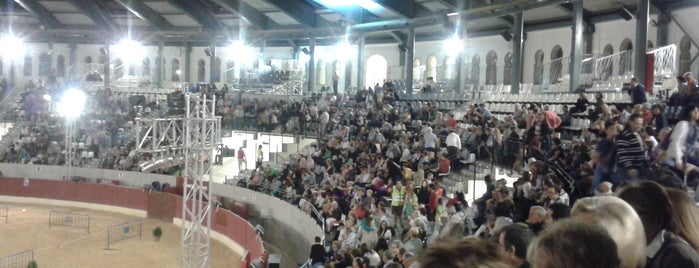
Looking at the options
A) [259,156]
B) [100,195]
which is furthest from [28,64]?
[259,156]

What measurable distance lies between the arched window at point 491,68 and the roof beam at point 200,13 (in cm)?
1554

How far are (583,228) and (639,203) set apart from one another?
Answer: 1089 millimetres

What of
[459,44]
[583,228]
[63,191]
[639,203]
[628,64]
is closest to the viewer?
[583,228]

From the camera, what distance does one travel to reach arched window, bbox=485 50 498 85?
117 ft

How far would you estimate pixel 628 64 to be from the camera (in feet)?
79.5

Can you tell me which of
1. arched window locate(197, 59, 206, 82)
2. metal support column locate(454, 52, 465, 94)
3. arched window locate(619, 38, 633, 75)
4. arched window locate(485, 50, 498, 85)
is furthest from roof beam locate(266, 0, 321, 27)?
arched window locate(619, 38, 633, 75)

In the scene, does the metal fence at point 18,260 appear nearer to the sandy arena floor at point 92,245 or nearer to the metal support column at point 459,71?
the sandy arena floor at point 92,245

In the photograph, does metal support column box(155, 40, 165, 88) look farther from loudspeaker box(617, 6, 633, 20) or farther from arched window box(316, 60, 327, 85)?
loudspeaker box(617, 6, 633, 20)

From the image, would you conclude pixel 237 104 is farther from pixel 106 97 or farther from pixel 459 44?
pixel 459 44

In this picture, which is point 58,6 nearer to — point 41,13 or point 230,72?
point 41,13

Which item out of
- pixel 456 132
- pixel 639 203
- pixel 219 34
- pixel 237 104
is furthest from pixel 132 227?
pixel 639 203

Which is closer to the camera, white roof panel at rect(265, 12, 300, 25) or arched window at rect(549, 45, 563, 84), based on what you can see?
arched window at rect(549, 45, 563, 84)

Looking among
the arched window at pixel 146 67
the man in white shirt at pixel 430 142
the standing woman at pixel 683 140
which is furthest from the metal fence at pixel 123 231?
the arched window at pixel 146 67

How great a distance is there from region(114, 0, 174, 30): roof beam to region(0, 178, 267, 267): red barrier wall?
38.5ft
